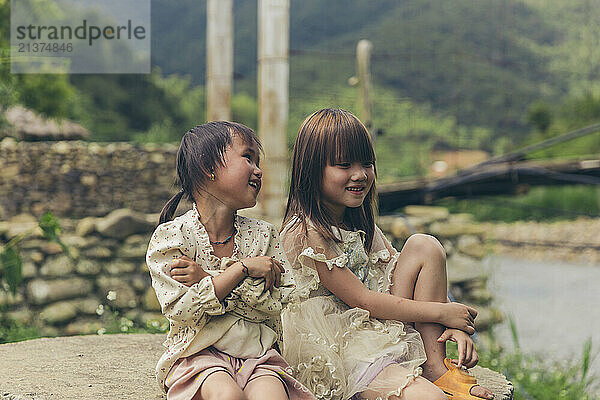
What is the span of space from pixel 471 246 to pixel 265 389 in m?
5.04

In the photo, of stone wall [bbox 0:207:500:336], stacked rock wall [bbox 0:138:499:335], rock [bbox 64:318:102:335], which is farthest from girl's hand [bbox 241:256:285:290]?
rock [bbox 64:318:102:335]

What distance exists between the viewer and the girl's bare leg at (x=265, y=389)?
1658 mm

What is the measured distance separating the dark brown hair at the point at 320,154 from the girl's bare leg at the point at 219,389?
537mm

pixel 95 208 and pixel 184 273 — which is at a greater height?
pixel 184 273

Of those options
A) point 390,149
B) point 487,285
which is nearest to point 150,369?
point 487,285

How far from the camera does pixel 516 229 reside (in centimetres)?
1457

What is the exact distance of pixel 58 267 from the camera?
6004 millimetres

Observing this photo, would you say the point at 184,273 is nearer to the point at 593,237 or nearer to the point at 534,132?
the point at 593,237

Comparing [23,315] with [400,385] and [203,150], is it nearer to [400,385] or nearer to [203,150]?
[203,150]

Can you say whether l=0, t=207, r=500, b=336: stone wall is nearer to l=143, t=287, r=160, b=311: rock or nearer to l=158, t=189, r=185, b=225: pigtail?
l=143, t=287, r=160, b=311: rock

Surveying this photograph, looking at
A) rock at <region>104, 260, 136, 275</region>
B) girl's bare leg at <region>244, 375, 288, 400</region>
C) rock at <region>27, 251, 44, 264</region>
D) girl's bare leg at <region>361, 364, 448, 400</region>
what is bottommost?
rock at <region>104, 260, 136, 275</region>

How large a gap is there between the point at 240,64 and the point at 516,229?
352 inches

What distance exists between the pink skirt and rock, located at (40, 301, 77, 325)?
4316mm

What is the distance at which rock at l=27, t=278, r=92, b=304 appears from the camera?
584 cm
